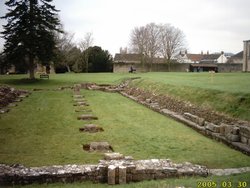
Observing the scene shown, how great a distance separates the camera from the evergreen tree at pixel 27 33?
35844 mm

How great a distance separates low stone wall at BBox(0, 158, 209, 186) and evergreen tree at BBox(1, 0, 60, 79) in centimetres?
2964

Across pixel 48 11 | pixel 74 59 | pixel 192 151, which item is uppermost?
pixel 48 11

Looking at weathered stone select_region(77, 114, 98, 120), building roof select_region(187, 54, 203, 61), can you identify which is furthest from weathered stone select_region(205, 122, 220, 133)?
building roof select_region(187, 54, 203, 61)

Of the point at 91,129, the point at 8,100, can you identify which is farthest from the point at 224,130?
the point at 8,100

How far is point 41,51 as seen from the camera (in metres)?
36.0

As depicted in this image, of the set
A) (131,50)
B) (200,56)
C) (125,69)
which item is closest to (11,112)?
(125,69)

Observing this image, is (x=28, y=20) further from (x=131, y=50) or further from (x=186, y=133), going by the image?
(x=131, y=50)

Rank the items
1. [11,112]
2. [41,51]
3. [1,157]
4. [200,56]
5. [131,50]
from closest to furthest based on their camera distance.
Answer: [1,157]
[11,112]
[41,51]
[131,50]
[200,56]

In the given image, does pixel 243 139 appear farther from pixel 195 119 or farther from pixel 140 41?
pixel 140 41

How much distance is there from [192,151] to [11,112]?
11.2 metres

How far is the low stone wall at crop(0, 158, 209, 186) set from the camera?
293 inches

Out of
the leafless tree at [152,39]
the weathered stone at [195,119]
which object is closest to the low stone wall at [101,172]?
the weathered stone at [195,119]

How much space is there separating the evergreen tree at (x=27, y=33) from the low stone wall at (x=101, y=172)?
29.6m

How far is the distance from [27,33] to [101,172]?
31.7 metres
